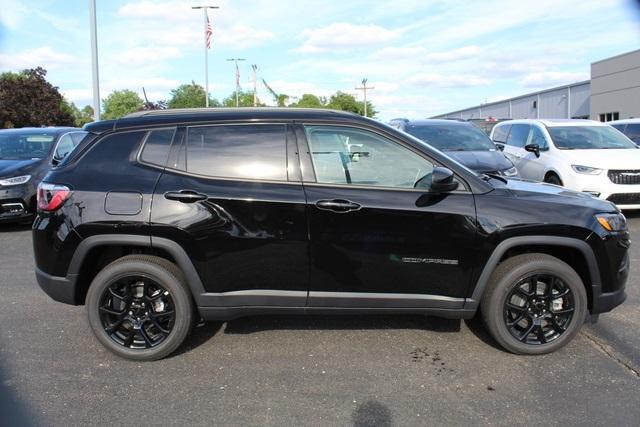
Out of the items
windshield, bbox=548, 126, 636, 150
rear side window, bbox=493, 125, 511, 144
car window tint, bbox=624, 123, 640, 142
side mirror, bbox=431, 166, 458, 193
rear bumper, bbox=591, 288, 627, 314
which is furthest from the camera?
car window tint, bbox=624, 123, 640, 142

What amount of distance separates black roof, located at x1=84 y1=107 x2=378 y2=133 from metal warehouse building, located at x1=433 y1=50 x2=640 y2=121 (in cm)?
3558

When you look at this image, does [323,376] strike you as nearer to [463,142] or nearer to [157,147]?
[157,147]

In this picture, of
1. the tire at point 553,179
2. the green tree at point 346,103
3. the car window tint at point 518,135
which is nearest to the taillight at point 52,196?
the tire at point 553,179

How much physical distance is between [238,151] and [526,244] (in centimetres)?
211

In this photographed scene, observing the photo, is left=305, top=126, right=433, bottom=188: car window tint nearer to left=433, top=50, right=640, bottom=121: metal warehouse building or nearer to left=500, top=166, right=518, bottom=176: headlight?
left=500, top=166, right=518, bottom=176: headlight

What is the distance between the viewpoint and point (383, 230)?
358cm

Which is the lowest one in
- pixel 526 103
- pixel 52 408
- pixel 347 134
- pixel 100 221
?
pixel 52 408

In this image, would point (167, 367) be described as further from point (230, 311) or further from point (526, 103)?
point (526, 103)

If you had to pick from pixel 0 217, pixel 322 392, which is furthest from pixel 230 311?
pixel 0 217

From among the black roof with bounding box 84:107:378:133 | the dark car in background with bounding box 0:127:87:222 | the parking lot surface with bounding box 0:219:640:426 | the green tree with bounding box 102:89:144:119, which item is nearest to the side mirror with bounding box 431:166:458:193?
the black roof with bounding box 84:107:378:133

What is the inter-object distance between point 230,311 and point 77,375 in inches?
43.7

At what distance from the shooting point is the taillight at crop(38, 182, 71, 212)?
3682 mm

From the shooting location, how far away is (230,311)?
3.71 m

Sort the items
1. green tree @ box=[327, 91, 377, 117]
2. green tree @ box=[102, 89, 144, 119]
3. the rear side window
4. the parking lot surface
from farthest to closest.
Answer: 1. green tree @ box=[102, 89, 144, 119]
2. green tree @ box=[327, 91, 377, 117]
3. the rear side window
4. the parking lot surface
